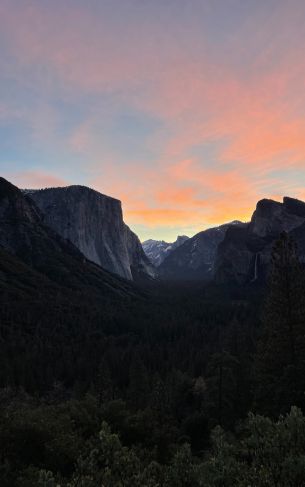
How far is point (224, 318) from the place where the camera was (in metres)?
197

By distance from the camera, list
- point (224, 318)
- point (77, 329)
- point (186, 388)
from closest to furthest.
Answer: point (186, 388), point (77, 329), point (224, 318)

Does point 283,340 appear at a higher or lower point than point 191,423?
higher

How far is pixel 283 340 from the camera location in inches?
1464

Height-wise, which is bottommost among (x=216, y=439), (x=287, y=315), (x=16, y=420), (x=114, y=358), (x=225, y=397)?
(x=114, y=358)

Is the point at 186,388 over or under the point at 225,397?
under

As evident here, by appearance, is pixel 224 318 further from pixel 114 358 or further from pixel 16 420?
pixel 16 420

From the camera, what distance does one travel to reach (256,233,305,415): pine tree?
33.9m

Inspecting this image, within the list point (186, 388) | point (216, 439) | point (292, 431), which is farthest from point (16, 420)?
point (186, 388)

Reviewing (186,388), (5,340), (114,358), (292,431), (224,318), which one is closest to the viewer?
(292,431)

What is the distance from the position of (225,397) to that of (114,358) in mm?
82525

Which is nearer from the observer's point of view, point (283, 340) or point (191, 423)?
point (283, 340)

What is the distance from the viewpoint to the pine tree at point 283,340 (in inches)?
1335

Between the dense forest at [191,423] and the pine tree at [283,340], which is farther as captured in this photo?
the pine tree at [283,340]

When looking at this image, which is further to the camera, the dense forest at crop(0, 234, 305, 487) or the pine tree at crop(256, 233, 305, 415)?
the pine tree at crop(256, 233, 305, 415)
